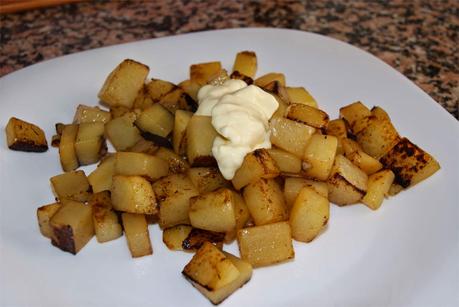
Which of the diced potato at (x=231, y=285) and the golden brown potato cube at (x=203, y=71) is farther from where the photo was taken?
the golden brown potato cube at (x=203, y=71)

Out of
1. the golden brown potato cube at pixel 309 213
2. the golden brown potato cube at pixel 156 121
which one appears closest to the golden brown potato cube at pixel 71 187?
the golden brown potato cube at pixel 156 121

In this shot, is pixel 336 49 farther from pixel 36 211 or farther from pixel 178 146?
pixel 36 211

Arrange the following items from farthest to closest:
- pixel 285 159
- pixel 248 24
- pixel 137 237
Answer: pixel 248 24 → pixel 285 159 → pixel 137 237

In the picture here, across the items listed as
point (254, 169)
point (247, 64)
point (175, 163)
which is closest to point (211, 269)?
point (254, 169)

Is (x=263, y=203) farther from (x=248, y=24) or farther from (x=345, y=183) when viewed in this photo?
(x=248, y=24)

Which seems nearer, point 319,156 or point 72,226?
point 72,226

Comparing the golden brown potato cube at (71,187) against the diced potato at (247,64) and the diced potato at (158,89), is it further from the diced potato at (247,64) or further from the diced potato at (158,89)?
the diced potato at (247,64)
